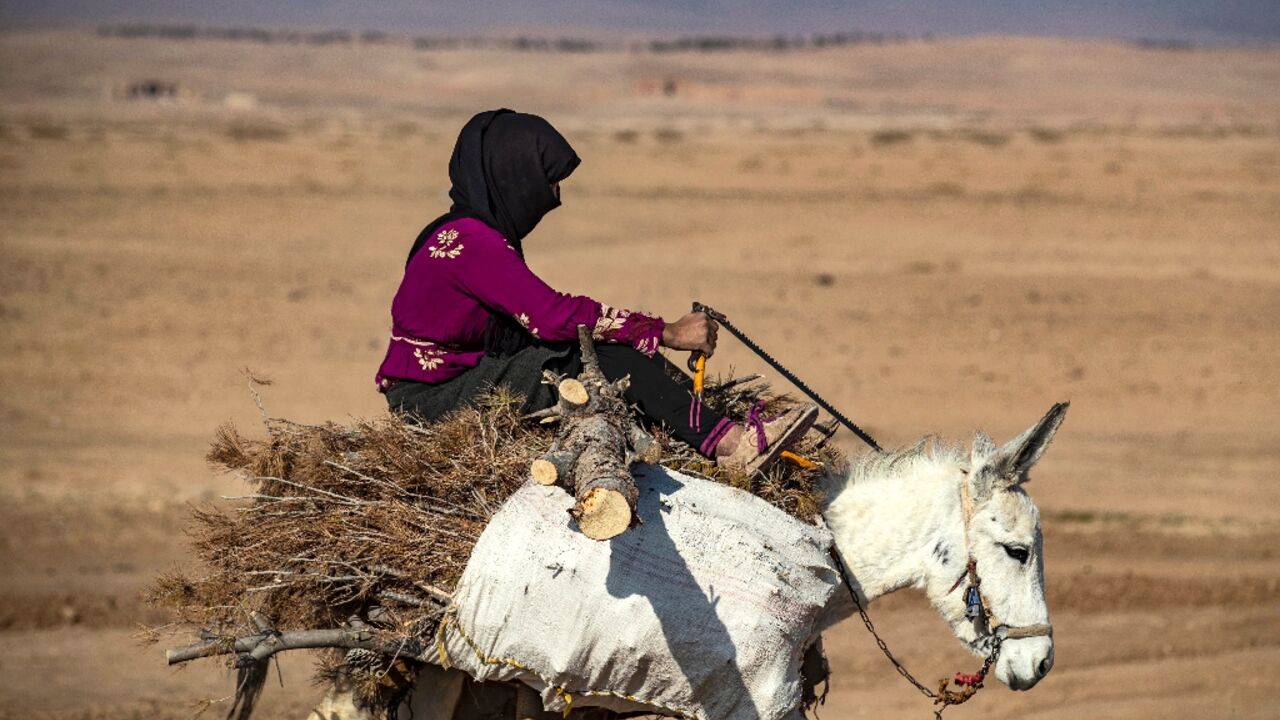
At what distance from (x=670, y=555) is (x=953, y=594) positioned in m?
1.14

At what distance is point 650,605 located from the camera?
4520mm

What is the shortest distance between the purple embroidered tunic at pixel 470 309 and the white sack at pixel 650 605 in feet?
1.73

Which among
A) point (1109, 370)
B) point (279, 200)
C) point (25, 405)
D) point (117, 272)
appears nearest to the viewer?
point (25, 405)

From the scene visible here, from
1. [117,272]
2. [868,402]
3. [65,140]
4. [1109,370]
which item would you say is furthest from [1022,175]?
[65,140]

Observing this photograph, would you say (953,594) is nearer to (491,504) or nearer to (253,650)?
(491,504)

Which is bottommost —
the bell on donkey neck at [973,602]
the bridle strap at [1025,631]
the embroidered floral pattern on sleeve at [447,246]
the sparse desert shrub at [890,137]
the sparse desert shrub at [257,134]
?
the sparse desert shrub at [890,137]

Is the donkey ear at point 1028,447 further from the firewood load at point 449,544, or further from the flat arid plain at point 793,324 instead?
the flat arid plain at point 793,324

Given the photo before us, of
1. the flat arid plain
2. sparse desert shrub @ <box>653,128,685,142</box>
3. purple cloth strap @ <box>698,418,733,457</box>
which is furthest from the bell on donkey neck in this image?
sparse desert shrub @ <box>653,128,685,142</box>

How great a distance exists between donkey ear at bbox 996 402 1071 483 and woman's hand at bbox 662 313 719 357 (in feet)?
3.46

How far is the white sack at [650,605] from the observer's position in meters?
4.48

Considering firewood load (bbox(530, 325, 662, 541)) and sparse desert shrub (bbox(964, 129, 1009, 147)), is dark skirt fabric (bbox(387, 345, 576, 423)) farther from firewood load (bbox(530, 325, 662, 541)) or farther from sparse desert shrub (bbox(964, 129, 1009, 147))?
sparse desert shrub (bbox(964, 129, 1009, 147))

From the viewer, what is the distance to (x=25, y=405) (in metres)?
14.3

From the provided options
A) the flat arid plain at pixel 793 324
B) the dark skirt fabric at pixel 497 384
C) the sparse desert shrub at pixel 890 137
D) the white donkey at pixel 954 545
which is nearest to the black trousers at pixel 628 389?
the dark skirt fabric at pixel 497 384

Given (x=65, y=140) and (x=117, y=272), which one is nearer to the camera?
(x=117, y=272)
